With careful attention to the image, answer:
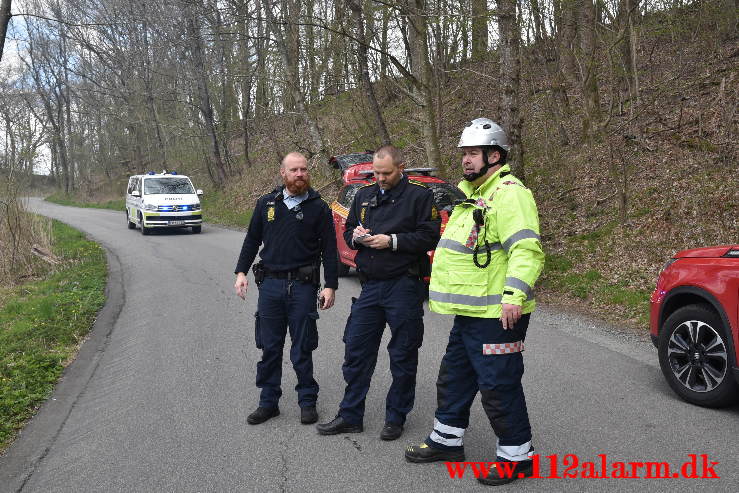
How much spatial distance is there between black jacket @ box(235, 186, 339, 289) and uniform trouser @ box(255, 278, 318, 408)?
0.54 ft

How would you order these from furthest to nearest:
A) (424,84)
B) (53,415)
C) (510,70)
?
(424,84) → (510,70) → (53,415)

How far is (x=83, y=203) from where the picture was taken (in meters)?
45.9

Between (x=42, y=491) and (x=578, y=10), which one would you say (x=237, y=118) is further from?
(x=42, y=491)

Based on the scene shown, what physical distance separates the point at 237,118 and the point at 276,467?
33148mm

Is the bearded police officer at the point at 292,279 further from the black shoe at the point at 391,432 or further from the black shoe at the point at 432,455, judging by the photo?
the black shoe at the point at 432,455

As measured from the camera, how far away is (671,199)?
11.6 metres

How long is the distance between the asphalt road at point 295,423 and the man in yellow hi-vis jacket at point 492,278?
39 cm

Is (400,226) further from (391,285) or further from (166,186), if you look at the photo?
(166,186)

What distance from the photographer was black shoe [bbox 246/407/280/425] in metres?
4.80

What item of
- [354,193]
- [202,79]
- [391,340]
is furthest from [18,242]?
[202,79]

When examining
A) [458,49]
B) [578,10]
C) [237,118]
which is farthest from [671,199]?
[237,118]

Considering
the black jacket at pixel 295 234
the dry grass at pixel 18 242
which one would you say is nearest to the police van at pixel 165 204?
the dry grass at pixel 18 242

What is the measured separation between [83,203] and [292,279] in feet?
149

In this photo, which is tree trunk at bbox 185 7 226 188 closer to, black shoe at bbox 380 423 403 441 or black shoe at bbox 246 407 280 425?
black shoe at bbox 246 407 280 425
